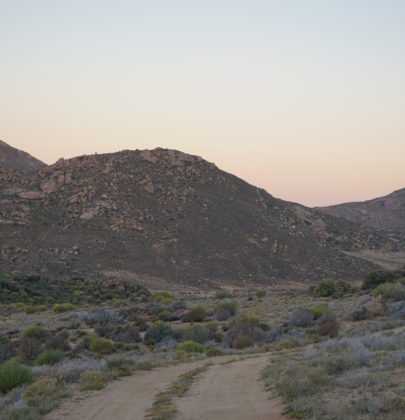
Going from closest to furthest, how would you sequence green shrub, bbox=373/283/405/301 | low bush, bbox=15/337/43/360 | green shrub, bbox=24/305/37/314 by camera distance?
low bush, bbox=15/337/43/360, green shrub, bbox=373/283/405/301, green shrub, bbox=24/305/37/314

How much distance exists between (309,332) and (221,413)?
1281 cm

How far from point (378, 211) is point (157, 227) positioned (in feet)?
330

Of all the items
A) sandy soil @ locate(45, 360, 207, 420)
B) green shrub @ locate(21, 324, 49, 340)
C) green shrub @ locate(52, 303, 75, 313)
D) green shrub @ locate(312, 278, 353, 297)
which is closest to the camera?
sandy soil @ locate(45, 360, 207, 420)

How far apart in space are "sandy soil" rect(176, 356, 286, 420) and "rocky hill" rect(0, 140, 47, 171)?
432 feet

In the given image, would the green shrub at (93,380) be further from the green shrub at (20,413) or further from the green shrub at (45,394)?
the green shrub at (20,413)

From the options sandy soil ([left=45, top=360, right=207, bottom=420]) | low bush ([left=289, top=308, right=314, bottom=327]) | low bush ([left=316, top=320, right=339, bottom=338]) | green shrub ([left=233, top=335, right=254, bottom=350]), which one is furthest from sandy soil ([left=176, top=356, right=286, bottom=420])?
low bush ([left=289, top=308, right=314, bottom=327])

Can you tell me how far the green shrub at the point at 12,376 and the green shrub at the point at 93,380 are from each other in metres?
1.37

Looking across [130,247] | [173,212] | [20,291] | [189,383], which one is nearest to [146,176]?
[173,212]

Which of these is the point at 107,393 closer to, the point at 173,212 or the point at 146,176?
the point at 173,212

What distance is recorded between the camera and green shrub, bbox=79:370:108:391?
13.2 meters

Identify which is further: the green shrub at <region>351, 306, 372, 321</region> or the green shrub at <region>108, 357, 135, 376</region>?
the green shrub at <region>351, 306, 372, 321</region>

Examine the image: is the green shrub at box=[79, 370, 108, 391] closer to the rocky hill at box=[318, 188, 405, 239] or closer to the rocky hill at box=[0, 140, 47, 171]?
the rocky hill at box=[0, 140, 47, 171]

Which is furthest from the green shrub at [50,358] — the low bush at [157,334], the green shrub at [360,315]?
the green shrub at [360,315]

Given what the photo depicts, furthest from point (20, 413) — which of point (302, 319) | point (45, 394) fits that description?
point (302, 319)
